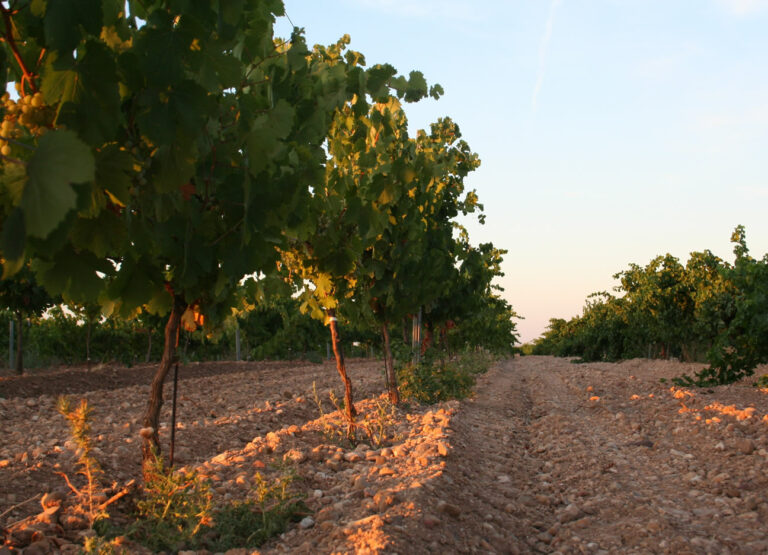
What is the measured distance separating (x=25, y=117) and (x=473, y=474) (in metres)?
4.42

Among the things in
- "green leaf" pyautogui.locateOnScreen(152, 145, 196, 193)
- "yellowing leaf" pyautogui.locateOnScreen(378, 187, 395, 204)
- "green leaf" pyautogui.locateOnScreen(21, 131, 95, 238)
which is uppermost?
"yellowing leaf" pyautogui.locateOnScreen(378, 187, 395, 204)

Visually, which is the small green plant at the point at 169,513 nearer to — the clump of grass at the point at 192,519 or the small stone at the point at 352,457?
the clump of grass at the point at 192,519

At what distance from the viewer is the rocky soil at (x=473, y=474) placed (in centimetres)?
345

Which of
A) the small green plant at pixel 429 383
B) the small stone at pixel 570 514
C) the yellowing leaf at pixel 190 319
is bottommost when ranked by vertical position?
the small stone at pixel 570 514

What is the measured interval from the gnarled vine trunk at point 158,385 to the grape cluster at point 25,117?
1.81 meters

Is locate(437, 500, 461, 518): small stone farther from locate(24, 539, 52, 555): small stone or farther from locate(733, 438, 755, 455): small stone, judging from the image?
locate(733, 438, 755, 455): small stone

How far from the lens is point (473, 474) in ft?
16.8

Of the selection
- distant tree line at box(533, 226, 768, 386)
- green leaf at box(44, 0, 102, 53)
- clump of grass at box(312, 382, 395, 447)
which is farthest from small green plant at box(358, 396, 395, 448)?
distant tree line at box(533, 226, 768, 386)

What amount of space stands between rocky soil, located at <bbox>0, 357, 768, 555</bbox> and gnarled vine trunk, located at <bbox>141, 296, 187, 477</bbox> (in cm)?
55

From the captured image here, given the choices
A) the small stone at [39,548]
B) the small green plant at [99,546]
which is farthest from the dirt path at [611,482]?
the small stone at [39,548]

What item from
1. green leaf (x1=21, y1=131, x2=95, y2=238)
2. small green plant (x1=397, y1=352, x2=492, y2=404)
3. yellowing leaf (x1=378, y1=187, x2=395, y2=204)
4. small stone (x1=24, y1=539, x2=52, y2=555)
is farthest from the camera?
small green plant (x1=397, y1=352, x2=492, y2=404)

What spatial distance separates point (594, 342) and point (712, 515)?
42780mm

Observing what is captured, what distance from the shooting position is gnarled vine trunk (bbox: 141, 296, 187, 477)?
3.53 m

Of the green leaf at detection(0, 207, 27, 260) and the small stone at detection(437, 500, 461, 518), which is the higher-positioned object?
the green leaf at detection(0, 207, 27, 260)
